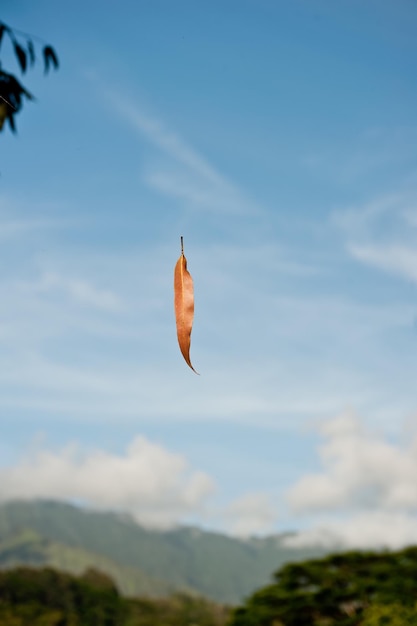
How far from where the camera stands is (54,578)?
76.6 meters

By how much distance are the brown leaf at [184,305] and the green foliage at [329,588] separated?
22.2 metres

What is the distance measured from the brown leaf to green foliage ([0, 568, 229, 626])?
2751 inches

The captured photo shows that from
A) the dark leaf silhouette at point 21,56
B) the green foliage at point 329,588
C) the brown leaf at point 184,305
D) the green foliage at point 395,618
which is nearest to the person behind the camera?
the brown leaf at point 184,305

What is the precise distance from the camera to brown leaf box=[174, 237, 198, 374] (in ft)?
3.22

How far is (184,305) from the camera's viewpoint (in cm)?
100

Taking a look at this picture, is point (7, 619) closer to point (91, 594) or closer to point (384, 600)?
point (91, 594)

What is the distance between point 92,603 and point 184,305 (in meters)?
81.8

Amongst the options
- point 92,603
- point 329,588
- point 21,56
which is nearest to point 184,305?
point 21,56

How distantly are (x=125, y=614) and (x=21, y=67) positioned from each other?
8061 cm

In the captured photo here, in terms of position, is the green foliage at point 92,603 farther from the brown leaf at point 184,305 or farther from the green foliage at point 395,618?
the brown leaf at point 184,305

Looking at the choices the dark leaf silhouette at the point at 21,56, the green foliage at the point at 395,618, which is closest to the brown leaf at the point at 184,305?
the dark leaf silhouette at the point at 21,56

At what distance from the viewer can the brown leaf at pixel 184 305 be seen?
38.6 inches

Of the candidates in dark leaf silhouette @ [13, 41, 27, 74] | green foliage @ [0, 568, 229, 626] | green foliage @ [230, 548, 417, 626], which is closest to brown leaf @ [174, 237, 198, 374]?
dark leaf silhouette @ [13, 41, 27, 74]

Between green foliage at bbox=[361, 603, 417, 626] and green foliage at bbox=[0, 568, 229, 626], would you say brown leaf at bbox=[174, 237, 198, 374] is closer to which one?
green foliage at bbox=[361, 603, 417, 626]
